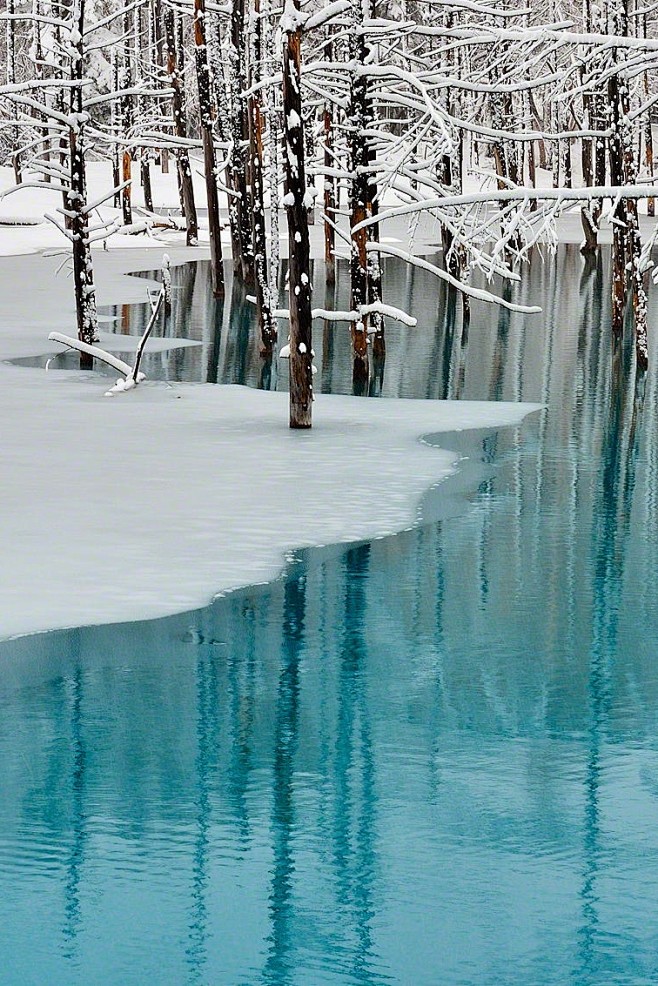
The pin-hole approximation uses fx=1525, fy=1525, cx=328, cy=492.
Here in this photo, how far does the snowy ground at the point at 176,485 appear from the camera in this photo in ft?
40.6

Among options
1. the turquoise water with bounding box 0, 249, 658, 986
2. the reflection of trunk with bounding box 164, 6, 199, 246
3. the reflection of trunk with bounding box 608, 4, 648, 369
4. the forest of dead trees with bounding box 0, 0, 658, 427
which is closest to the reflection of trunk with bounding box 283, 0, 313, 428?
the forest of dead trees with bounding box 0, 0, 658, 427

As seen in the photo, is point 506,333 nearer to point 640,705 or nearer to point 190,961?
point 640,705

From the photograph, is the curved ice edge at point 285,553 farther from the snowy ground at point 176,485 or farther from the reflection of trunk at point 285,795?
the reflection of trunk at point 285,795

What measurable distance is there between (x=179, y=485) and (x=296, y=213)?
4446 mm

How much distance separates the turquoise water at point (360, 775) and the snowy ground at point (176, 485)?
Answer: 0.52 meters

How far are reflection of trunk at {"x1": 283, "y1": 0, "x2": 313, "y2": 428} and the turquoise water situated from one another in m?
4.68

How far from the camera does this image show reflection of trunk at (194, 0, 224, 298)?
40.9 m

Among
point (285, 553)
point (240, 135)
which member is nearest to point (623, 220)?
point (240, 135)

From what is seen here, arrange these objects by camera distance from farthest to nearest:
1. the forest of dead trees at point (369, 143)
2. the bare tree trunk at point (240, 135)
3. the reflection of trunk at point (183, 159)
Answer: the reflection of trunk at point (183, 159)
the bare tree trunk at point (240, 135)
the forest of dead trees at point (369, 143)

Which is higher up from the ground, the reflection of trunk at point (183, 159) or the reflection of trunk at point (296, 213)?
the reflection of trunk at point (183, 159)

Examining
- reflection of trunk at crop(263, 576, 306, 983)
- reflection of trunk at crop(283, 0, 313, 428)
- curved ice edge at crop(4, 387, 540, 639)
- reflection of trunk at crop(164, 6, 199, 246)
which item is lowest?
reflection of trunk at crop(263, 576, 306, 983)

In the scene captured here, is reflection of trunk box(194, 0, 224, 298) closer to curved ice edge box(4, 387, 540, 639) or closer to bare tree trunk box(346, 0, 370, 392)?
bare tree trunk box(346, 0, 370, 392)

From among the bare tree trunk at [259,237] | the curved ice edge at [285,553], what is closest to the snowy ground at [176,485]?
the curved ice edge at [285,553]

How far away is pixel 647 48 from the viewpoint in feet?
49.4
